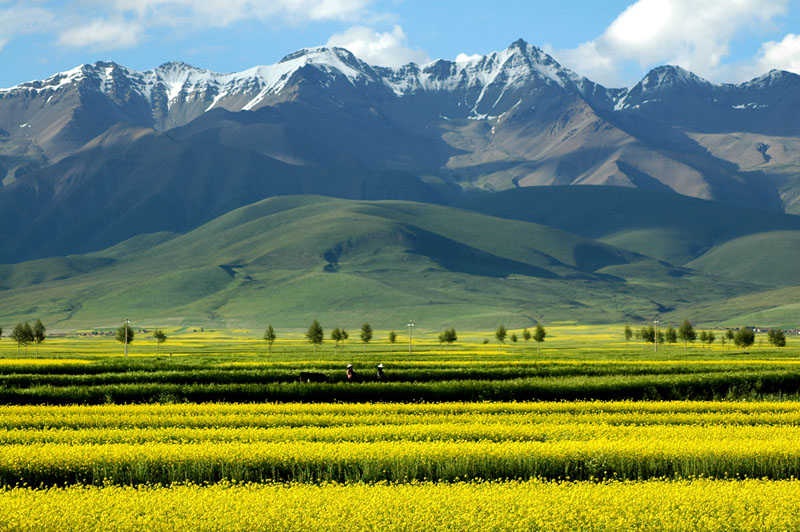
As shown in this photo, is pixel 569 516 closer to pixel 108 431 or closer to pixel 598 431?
pixel 598 431

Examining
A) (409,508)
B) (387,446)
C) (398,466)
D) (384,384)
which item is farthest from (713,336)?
(409,508)

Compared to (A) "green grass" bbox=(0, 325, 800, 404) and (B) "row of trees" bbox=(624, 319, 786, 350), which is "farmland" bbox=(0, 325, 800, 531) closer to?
(A) "green grass" bbox=(0, 325, 800, 404)

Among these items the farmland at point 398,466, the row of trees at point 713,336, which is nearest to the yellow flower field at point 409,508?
the farmland at point 398,466

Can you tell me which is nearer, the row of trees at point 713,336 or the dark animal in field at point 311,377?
the dark animal in field at point 311,377

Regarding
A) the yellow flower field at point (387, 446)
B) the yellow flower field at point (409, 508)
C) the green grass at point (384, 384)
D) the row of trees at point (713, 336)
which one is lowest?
the yellow flower field at point (409, 508)

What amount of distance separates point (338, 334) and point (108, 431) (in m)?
129

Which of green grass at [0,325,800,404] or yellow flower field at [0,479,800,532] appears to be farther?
green grass at [0,325,800,404]


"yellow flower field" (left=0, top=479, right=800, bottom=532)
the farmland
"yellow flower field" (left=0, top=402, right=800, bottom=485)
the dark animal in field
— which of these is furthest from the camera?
the dark animal in field

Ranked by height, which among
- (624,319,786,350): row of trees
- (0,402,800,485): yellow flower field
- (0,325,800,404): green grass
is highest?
(624,319,786,350): row of trees

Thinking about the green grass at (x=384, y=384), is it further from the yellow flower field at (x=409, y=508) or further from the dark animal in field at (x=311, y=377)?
the yellow flower field at (x=409, y=508)

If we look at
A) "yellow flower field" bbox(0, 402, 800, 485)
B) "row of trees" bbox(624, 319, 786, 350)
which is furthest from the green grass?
"row of trees" bbox(624, 319, 786, 350)

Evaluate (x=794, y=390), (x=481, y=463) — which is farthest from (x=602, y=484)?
(x=794, y=390)

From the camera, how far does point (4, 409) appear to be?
2015 inches

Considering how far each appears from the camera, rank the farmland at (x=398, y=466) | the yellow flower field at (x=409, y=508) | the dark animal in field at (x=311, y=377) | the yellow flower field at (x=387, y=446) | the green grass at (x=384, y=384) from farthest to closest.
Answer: the dark animal in field at (x=311, y=377) < the green grass at (x=384, y=384) < the yellow flower field at (x=387, y=446) < the farmland at (x=398, y=466) < the yellow flower field at (x=409, y=508)
